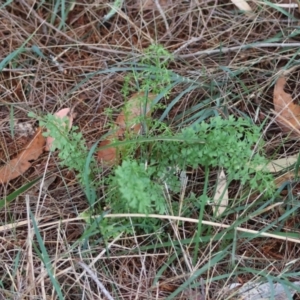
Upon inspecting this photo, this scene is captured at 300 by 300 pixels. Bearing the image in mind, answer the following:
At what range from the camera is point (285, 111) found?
169 centimetres

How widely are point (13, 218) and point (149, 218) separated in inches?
16.9

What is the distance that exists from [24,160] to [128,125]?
1.30 ft

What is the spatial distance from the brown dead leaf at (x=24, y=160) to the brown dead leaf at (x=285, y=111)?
788 mm

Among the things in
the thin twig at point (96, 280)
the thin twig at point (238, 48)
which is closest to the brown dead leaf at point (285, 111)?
the thin twig at point (238, 48)

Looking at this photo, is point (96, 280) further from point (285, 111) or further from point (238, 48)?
point (238, 48)

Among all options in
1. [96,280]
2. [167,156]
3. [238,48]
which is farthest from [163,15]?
[96,280]

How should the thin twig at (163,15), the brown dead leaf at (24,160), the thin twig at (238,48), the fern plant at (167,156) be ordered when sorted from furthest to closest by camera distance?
the thin twig at (163,15) → the thin twig at (238,48) → the brown dead leaf at (24,160) → the fern plant at (167,156)

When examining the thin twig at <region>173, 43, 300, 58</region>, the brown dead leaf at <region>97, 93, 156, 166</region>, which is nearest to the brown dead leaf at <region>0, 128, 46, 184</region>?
the brown dead leaf at <region>97, 93, 156, 166</region>

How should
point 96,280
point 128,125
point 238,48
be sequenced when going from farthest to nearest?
point 238,48 < point 128,125 < point 96,280

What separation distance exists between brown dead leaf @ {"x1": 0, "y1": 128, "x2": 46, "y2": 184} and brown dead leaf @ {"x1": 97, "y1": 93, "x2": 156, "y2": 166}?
8.4 inches

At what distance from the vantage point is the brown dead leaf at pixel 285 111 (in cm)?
167

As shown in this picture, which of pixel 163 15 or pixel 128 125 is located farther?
pixel 163 15

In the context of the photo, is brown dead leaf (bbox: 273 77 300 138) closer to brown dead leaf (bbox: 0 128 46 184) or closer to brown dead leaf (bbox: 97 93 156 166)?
brown dead leaf (bbox: 97 93 156 166)

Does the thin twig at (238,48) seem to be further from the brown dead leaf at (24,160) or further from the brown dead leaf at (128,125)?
the brown dead leaf at (24,160)
